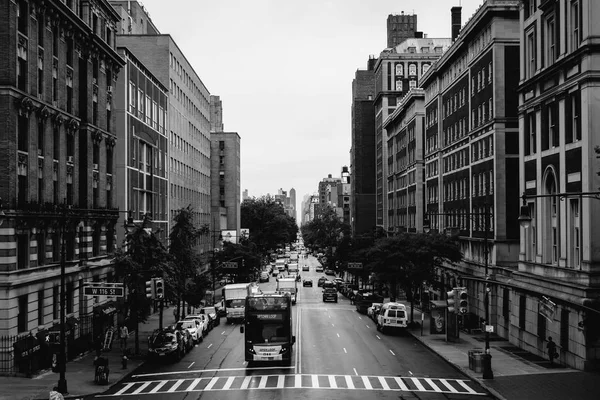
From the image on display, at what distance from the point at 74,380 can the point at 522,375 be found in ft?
74.1

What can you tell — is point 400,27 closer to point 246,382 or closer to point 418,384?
point 418,384

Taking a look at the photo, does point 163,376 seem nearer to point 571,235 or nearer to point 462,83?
point 571,235

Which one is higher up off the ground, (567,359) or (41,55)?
(41,55)

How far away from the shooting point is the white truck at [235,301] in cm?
6825

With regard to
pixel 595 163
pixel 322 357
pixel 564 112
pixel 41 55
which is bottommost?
pixel 322 357

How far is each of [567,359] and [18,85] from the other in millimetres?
33380

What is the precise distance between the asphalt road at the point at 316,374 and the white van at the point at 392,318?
96 cm

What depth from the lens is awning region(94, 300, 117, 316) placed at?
51.1 m

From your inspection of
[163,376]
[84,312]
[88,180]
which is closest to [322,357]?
[163,376]

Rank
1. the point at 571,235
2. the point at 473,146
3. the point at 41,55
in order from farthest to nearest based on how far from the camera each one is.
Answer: the point at 473,146 < the point at 41,55 < the point at 571,235

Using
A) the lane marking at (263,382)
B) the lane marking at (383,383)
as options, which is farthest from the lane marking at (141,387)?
the lane marking at (383,383)

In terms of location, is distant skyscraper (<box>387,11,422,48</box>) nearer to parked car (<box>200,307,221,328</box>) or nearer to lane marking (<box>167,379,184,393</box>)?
parked car (<box>200,307,221,328</box>)

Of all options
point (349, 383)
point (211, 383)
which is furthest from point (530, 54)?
point (211, 383)

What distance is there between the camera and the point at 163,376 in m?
37.7
